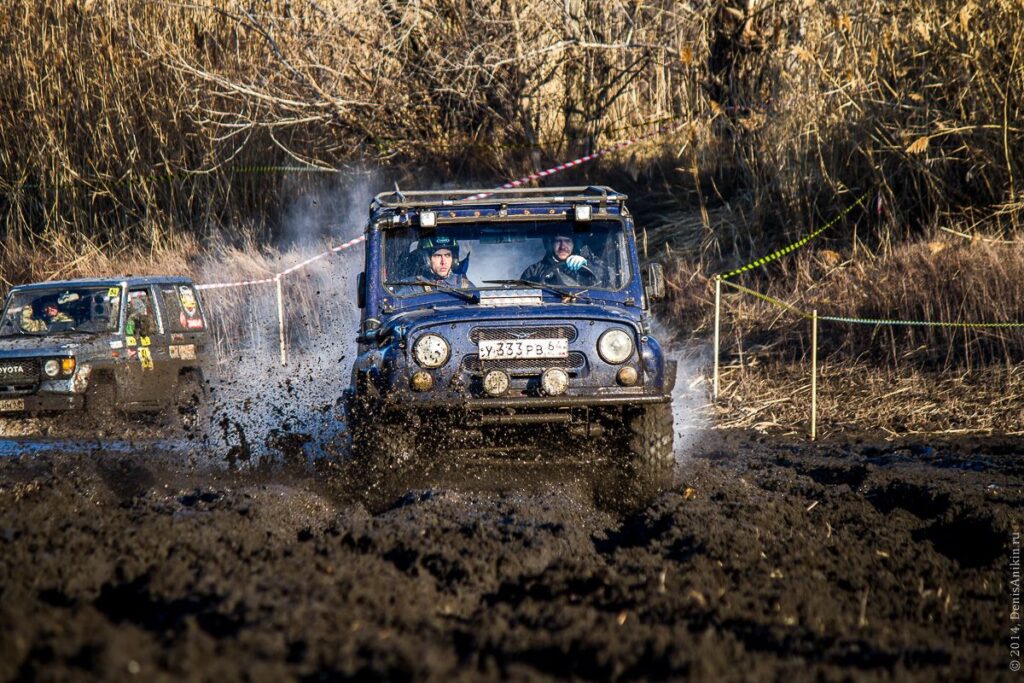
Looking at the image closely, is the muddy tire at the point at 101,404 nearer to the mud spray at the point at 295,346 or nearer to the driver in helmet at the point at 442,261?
the mud spray at the point at 295,346

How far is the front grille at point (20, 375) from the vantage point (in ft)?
35.2

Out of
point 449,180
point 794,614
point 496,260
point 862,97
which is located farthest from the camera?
point 449,180

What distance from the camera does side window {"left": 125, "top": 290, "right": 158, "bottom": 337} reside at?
37.1 feet

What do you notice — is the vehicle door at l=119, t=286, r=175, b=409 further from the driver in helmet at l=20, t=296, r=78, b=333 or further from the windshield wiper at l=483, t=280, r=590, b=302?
the windshield wiper at l=483, t=280, r=590, b=302

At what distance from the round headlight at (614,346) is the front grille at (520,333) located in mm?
190

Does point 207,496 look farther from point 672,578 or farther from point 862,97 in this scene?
point 862,97

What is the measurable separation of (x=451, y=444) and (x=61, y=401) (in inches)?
223

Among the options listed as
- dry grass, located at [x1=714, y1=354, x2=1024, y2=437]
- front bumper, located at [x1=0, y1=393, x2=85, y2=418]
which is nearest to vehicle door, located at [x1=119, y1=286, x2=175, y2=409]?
front bumper, located at [x1=0, y1=393, x2=85, y2=418]

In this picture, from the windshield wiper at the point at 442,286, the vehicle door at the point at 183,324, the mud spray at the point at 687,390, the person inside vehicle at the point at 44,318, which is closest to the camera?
the windshield wiper at the point at 442,286

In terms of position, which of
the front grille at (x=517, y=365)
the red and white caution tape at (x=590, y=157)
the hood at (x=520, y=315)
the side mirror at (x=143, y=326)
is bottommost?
the front grille at (x=517, y=365)

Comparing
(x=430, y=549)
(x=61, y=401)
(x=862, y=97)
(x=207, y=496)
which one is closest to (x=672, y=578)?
(x=430, y=549)

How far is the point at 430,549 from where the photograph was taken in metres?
4.96

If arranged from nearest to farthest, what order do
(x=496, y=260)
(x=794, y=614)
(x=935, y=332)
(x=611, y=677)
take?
1. (x=611, y=677)
2. (x=794, y=614)
3. (x=496, y=260)
4. (x=935, y=332)

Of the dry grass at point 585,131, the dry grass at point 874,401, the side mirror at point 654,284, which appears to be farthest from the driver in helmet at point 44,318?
the dry grass at point 874,401
